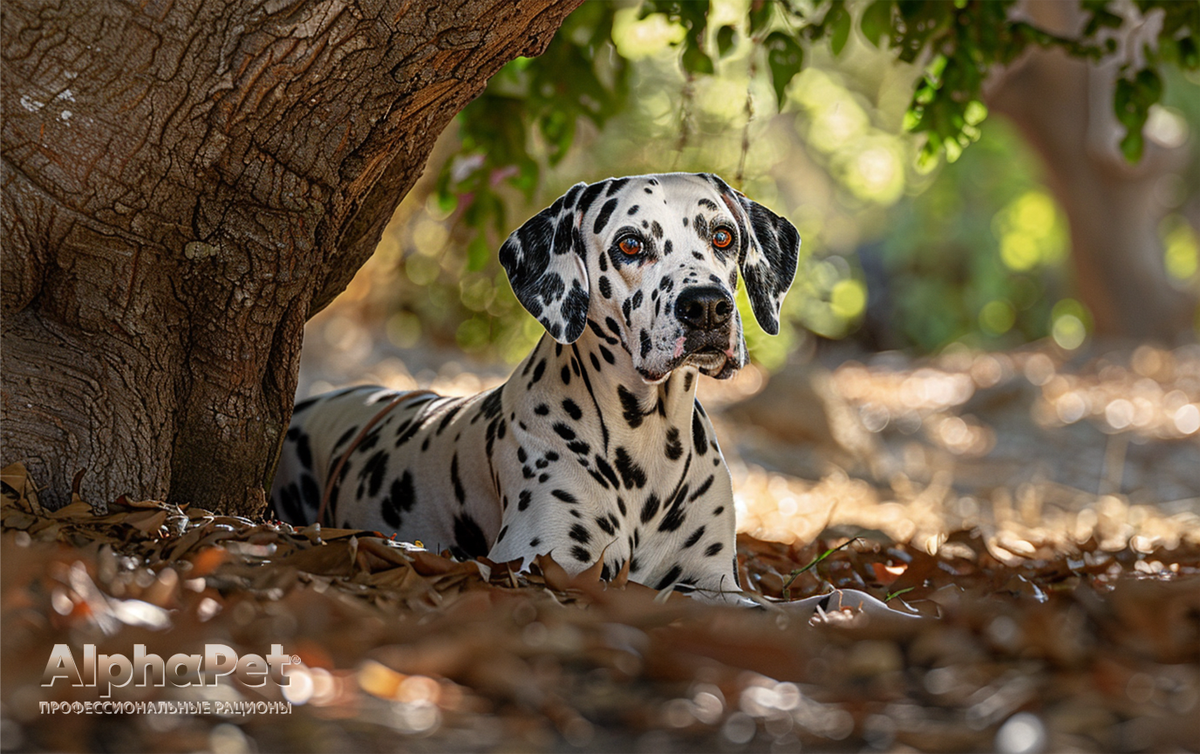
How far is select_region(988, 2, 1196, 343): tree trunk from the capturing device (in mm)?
14469

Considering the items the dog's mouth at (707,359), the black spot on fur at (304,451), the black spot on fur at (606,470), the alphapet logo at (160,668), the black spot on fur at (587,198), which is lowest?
the black spot on fur at (304,451)

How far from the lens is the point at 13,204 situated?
111 inches

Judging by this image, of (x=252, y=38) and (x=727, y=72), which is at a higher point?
(x=727, y=72)

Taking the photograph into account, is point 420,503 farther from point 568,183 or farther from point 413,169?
point 568,183

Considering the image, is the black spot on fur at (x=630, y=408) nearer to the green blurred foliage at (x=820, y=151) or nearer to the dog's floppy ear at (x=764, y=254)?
the dog's floppy ear at (x=764, y=254)

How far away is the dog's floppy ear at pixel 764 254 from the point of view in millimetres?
3500

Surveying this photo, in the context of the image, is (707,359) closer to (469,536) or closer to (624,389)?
(624,389)

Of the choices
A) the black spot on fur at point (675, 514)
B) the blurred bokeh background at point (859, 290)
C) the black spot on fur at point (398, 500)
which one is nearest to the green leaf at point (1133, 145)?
the blurred bokeh background at point (859, 290)

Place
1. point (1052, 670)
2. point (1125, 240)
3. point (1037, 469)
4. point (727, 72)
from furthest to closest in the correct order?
point (1125, 240) → point (727, 72) → point (1037, 469) → point (1052, 670)

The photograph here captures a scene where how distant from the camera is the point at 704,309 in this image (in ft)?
10.1

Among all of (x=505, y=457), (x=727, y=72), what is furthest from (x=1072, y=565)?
(x=727, y=72)

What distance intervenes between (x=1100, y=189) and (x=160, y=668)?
52.4 ft

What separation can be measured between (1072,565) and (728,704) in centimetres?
268

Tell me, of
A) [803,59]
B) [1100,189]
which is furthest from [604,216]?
[1100,189]
